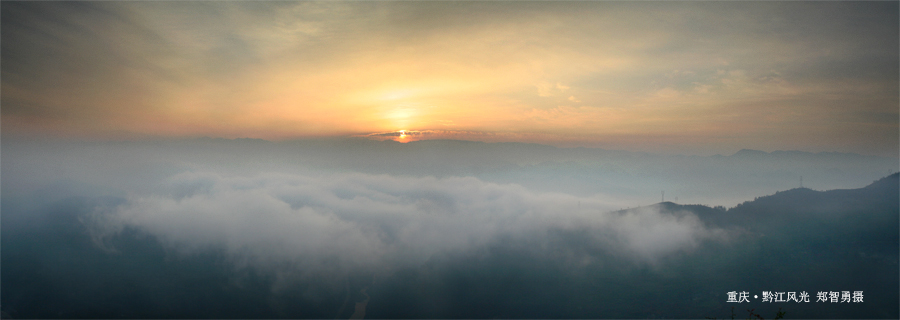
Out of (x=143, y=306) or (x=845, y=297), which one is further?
(x=143, y=306)

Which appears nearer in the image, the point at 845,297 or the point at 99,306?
the point at 845,297

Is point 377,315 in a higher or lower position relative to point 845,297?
lower

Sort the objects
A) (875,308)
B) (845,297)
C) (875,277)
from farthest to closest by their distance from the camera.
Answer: (875,277) → (875,308) → (845,297)

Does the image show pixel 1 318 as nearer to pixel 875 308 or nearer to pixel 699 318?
pixel 699 318

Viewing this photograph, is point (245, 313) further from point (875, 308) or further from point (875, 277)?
point (875, 277)

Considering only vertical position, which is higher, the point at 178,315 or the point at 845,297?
the point at 845,297

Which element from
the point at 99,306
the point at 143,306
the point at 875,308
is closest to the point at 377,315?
the point at 143,306

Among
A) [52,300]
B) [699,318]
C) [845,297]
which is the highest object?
[845,297]

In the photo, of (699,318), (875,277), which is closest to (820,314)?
(875,277)

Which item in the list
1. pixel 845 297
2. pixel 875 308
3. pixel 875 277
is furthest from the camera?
pixel 875 277
